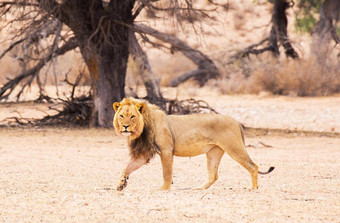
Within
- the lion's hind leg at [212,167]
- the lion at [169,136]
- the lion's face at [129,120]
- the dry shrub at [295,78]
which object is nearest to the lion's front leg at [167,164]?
the lion at [169,136]

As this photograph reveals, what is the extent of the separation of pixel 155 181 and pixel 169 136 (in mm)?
1587

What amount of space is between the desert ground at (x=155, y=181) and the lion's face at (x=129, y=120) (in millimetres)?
611

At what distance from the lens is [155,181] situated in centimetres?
838

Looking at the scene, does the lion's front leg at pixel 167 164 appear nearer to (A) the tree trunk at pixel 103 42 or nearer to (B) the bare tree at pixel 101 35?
(B) the bare tree at pixel 101 35

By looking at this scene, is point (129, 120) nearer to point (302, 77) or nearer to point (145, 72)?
point (145, 72)

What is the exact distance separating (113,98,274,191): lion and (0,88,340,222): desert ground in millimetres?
310

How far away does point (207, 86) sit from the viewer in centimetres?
2706

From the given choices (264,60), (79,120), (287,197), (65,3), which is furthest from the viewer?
(264,60)

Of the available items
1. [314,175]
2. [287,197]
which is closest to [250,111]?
[314,175]

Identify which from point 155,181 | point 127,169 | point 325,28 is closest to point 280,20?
point 325,28

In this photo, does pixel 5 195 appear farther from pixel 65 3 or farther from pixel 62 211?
pixel 65 3

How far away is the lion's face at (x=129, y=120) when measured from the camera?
21.9 ft

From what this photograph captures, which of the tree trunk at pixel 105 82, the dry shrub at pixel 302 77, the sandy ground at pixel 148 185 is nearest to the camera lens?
the sandy ground at pixel 148 185

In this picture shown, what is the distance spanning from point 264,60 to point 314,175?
54.5 feet
